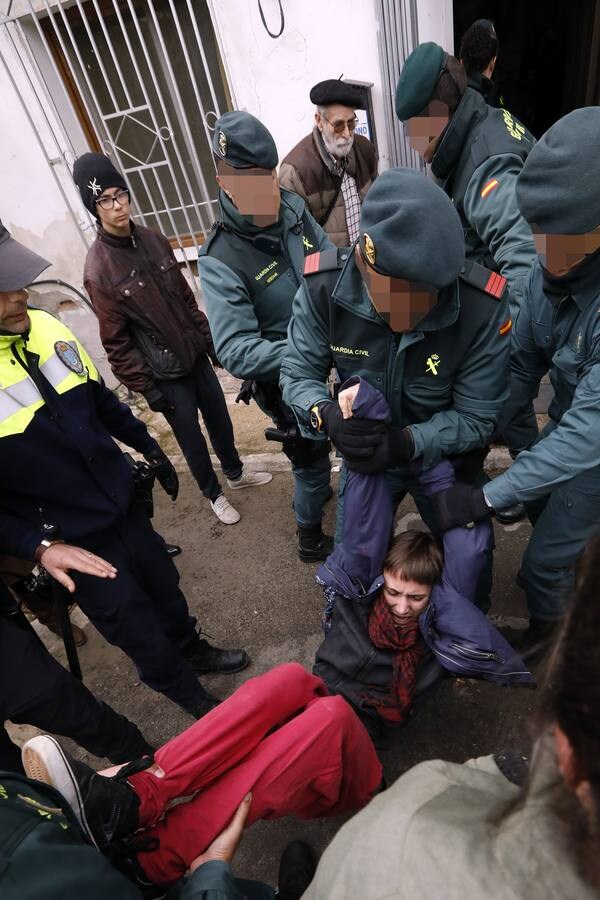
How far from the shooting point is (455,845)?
0.66 meters

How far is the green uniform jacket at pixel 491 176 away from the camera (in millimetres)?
2227

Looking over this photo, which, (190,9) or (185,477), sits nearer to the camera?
(190,9)

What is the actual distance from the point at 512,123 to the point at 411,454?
1892 mm

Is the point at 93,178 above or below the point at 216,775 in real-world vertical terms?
above

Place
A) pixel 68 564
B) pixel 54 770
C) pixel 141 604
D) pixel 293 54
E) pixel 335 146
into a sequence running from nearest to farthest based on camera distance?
pixel 54 770 → pixel 68 564 → pixel 141 604 → pixel 335 146 → pixel 293 54

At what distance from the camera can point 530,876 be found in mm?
594

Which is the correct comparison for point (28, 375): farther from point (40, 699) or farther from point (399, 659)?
point (399, 659)

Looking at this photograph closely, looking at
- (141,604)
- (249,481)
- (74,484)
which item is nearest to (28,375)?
(74,484)

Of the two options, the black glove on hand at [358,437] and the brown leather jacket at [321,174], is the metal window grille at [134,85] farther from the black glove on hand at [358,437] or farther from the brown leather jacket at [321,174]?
the black glove on hand at [358,437]

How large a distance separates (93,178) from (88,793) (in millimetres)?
2614

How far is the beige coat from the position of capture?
1.95 ft

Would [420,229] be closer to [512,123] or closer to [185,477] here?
[512,123]

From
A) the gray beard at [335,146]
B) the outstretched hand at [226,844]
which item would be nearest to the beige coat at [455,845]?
the outstretched hand at [226,844]

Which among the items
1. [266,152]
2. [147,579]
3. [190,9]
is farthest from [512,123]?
[147,579]
